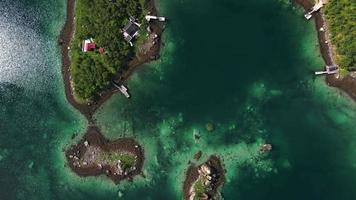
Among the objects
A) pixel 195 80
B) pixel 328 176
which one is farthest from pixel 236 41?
pixel 328 176

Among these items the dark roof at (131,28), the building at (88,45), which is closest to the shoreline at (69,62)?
the dark roof at (131,28)

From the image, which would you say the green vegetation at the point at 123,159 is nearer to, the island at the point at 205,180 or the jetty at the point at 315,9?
the island at the point at 205,180

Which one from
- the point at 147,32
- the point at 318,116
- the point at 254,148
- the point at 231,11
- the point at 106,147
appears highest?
the point at 231,11

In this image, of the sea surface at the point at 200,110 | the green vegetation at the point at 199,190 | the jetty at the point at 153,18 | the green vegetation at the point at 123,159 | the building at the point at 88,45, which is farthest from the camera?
the green vegetation at the point at 123,159

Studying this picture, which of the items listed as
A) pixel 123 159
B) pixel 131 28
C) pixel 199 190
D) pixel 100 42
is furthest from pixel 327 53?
pixel 123 159

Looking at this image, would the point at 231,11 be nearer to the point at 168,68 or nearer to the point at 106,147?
the point at 168,68

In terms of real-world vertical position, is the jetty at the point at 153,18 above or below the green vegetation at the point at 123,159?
above
